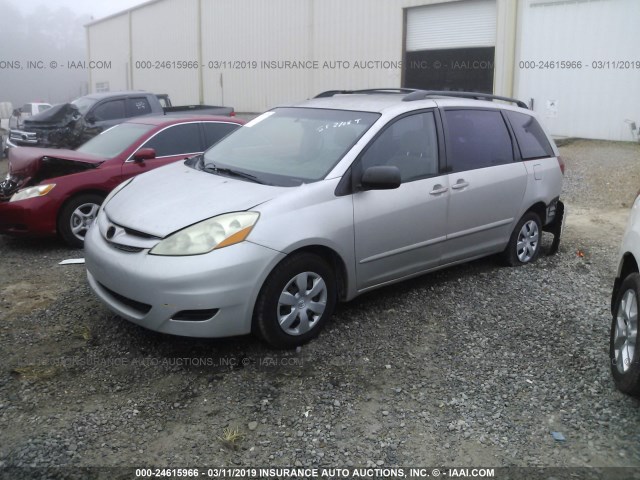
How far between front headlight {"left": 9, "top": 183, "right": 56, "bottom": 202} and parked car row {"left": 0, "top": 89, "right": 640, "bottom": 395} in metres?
0.01

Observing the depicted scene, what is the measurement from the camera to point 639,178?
35.0 feet

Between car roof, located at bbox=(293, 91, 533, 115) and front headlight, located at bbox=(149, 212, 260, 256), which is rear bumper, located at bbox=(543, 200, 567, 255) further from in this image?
front headlight, located at bbox=(149, 212, 260, 256)

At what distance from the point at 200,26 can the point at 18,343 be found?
2327 centimetres

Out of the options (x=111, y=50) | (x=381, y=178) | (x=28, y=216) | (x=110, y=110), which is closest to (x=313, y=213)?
(x=381, y=178)

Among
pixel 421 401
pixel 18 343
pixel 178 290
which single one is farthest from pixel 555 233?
pixel 18 343

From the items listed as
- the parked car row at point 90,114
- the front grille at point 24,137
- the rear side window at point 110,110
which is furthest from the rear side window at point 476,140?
the front grille at point 24,137

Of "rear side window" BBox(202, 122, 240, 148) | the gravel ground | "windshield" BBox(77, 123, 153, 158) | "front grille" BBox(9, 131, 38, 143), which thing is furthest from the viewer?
"front grille" BBox(9, 131, 38, 143)

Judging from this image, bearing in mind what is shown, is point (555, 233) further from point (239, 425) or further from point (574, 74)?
point (574, 74)

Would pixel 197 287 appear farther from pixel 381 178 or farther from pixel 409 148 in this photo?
pixel 409 148

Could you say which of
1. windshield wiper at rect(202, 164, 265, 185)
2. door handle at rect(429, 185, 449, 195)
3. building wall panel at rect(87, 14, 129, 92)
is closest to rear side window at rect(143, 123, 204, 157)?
windshield wiper at rect(202, 164, 265, 185)

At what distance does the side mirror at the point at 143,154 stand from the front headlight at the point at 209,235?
327 cm

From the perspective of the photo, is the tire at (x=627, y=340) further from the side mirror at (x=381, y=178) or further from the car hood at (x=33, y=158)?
the car hood at (x=33, y=158)

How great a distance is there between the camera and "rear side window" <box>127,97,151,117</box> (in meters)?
12.2

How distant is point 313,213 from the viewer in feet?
13.4
